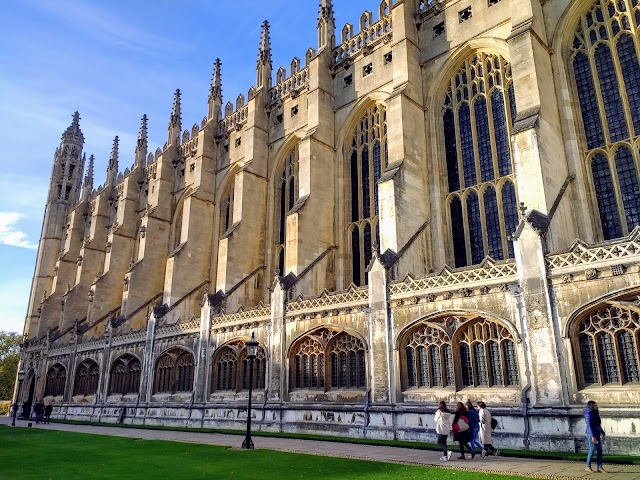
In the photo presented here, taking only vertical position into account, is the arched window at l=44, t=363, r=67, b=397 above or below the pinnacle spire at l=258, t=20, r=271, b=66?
below

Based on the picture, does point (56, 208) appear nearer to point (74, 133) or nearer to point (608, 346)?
point (74, 133)

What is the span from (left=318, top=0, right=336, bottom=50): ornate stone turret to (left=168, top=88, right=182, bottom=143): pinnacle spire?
17029mm

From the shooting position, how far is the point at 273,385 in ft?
71.7

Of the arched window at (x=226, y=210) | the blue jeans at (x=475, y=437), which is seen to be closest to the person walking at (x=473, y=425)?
the blue jeans at (x=475, y=437)

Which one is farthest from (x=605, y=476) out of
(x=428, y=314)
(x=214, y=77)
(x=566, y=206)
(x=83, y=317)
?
(x=83, y=317)

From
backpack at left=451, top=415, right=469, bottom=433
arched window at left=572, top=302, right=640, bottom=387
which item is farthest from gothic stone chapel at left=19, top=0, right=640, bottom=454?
backpack at left=451, top=415, right=469, bottom=433

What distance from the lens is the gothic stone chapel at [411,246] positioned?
Result: 46.3 ft

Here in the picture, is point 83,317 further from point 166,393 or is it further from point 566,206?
point 566,206

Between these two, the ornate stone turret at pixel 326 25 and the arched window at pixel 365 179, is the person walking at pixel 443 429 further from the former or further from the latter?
the ornate stone turret at pixel 326 25

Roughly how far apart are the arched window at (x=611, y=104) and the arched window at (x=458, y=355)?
6.20m

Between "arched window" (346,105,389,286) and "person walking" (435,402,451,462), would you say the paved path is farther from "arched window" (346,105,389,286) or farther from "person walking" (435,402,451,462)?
"arched window" (346,105,389,286)

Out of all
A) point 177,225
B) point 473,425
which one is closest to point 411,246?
point 473,425

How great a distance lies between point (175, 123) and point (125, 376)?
21.4 meters

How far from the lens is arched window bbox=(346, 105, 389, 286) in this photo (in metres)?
25.6
